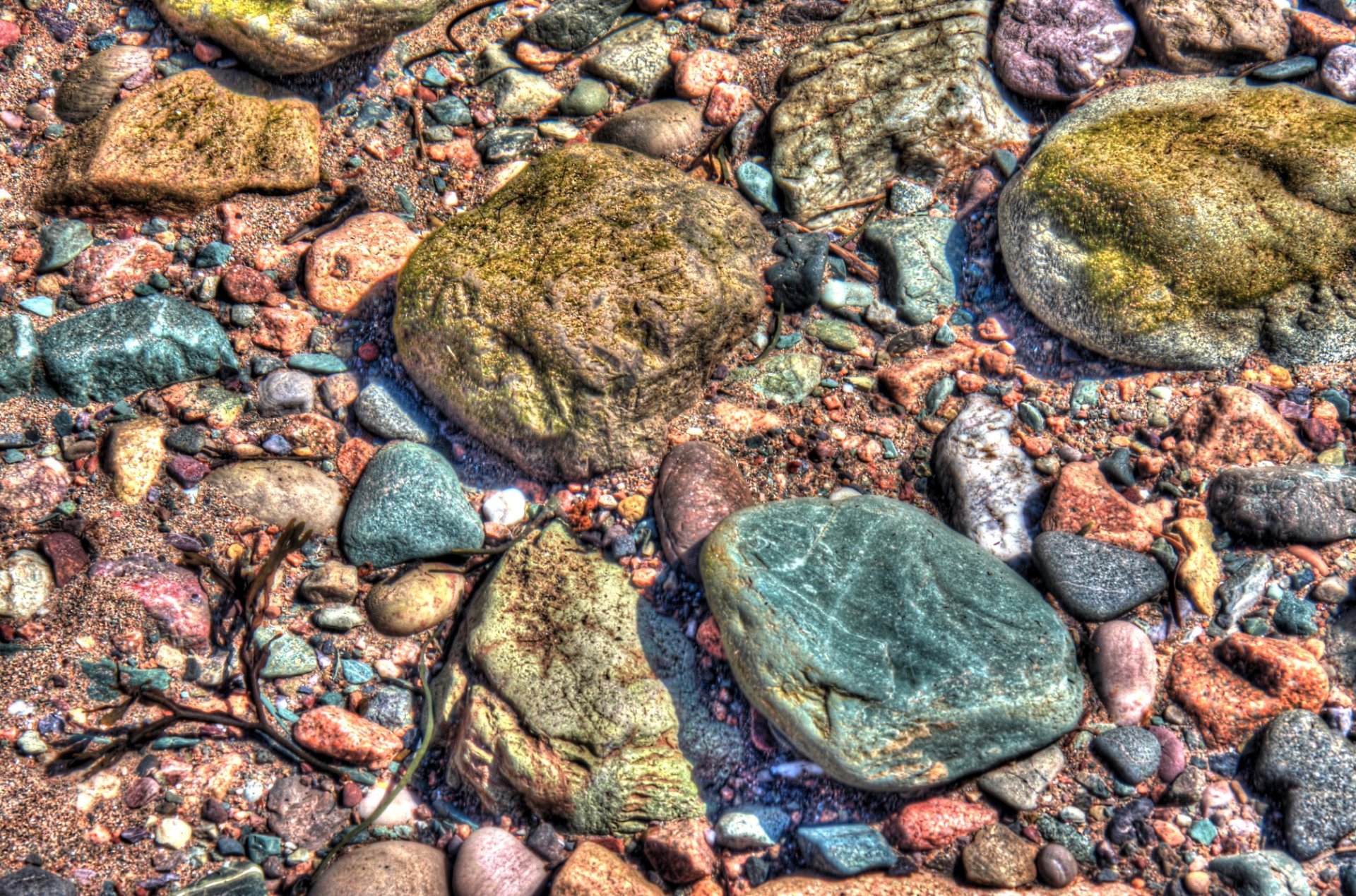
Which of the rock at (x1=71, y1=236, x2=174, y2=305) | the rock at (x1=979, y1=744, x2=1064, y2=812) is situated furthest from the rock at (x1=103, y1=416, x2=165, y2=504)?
the rock at (x1=979, y1=744, x2=1064, y2=812)

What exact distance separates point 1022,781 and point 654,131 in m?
3.12

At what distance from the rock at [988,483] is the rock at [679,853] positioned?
146 cm

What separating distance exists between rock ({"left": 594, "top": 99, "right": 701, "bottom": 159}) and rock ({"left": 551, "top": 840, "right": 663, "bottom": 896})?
2.97 metres

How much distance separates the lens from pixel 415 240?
3936 mm

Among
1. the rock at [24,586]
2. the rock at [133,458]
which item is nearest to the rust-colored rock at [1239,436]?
the rock at [133,458]

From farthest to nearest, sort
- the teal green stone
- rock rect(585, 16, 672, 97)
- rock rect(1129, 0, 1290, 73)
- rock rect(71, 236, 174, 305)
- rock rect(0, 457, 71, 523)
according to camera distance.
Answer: rock rect(585, 16, 672, 97), rock rect(1129, 0, 1290, 73), rock rect(71, 236, 174, 305), rock rect(0, 457, 71, 523), the teal green stone

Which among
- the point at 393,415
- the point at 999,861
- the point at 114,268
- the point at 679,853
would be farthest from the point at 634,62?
the point at 999,861

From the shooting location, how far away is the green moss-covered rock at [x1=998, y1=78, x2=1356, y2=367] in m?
3.51

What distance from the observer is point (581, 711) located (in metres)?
2.96

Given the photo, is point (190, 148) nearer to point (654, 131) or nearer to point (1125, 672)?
point (654, 131)

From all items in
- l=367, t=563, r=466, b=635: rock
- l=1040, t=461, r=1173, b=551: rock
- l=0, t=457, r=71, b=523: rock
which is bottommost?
l=367, t=563, r=466, b=635: rock

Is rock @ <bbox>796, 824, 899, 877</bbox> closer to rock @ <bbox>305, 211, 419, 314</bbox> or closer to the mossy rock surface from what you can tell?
rock @ <bbox>305, 211, 419, 314</bbox>

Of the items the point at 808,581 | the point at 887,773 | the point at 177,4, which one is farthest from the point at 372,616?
the point at 177,4

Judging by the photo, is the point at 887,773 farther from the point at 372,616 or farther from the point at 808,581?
the point at 372,616
